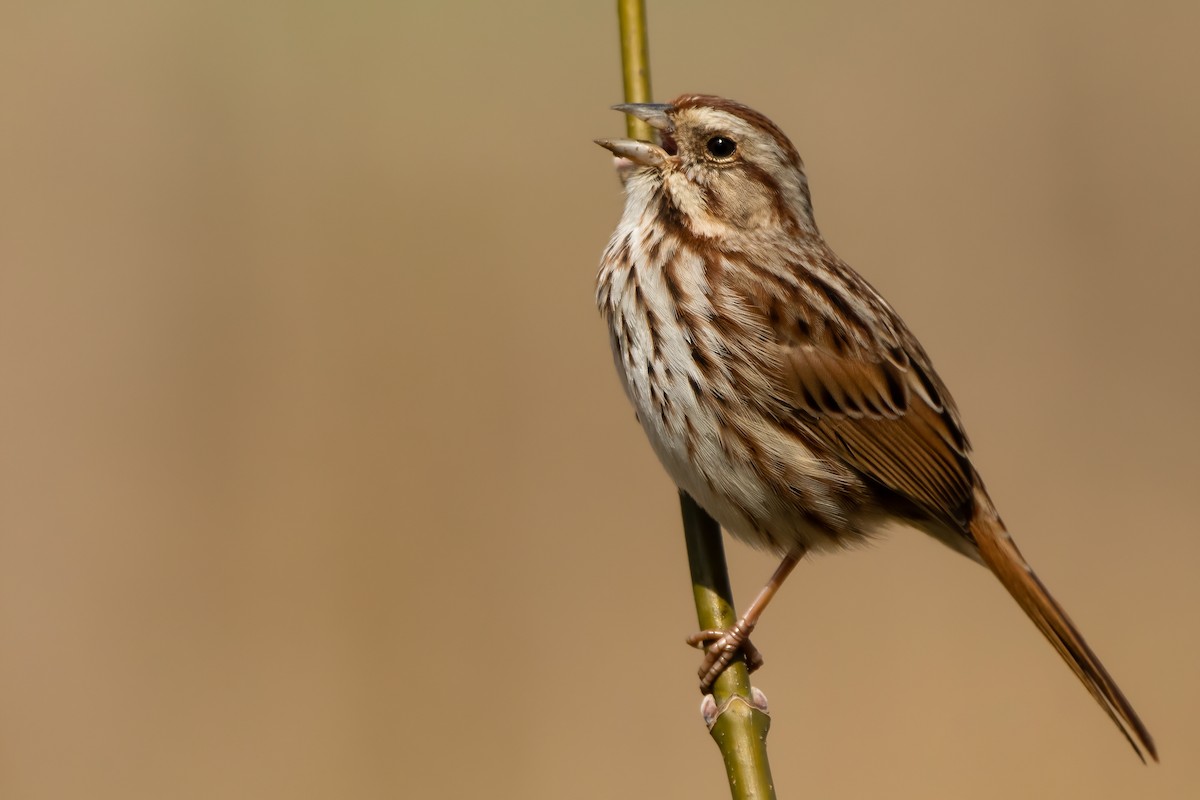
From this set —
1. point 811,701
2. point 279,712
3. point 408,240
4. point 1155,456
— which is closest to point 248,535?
point 279,712

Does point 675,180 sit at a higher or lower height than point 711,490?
higher

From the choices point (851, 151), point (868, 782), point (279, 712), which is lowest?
point (868, 782)

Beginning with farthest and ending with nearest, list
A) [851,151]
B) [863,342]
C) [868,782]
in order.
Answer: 1. [851,151]
2. [868,782]
3. [863,342]

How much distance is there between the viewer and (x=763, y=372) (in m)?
3.23

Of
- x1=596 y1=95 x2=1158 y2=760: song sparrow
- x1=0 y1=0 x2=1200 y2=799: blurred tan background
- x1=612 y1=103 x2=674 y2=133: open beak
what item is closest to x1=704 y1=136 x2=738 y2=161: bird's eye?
x1=596 y1=95 x2=1158 y2=760: song sparrow

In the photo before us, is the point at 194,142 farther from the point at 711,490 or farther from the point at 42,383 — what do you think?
the point at 711,490

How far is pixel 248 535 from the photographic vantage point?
5.28 metres

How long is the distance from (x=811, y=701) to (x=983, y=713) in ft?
1.87

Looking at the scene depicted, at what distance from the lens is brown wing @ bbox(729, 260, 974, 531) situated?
10.7 feet

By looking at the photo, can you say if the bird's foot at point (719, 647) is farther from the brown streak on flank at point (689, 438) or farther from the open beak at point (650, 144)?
the open beak at point (650, 144)

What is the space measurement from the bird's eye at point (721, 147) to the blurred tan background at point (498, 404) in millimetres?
2045

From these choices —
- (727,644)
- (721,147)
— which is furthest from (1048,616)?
(721,147)

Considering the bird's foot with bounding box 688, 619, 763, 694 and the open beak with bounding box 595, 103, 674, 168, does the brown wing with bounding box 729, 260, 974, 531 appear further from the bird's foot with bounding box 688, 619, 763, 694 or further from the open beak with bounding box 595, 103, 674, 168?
the bird's foot with bounding box 688, 619, 763, 694

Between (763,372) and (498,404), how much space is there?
239 cm
